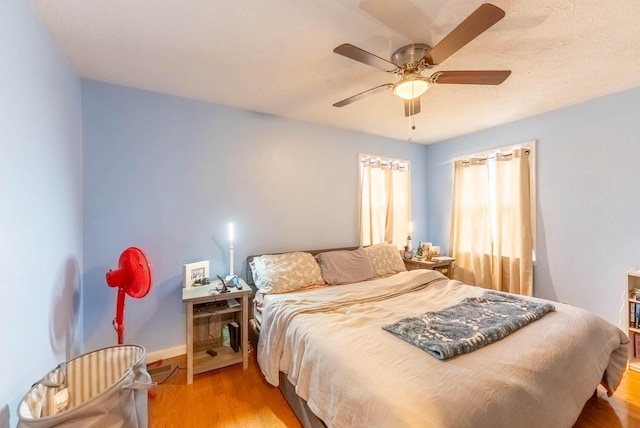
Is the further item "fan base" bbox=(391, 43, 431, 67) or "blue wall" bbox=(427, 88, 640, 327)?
"blue wall" bbox=(427, 88, 640, 327)

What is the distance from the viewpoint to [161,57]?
1848 millimetres

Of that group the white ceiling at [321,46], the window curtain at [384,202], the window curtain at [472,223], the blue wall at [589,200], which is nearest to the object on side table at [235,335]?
the window curtain at [384,202]

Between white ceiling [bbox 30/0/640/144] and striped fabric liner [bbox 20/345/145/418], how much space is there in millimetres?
1881

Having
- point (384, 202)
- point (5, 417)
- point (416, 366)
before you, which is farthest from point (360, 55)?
point (384, 202)

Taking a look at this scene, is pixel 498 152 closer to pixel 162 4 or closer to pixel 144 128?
pixel 162 4

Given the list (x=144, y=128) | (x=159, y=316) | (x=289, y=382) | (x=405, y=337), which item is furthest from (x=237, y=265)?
(x=405, y=337)

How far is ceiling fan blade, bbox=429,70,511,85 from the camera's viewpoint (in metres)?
1.57

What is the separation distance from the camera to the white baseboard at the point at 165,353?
2.34 meters

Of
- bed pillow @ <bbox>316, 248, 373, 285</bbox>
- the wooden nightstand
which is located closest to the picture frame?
bed pillow @ <bbox>316, 248, 373, 285</bbox>

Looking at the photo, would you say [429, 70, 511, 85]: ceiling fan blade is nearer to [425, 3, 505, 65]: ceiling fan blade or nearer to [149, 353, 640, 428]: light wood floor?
[425, 3, 505, 65]: ceiling fan blade

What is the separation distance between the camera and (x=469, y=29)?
1215 mm

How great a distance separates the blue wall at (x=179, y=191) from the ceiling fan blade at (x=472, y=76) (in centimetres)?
171

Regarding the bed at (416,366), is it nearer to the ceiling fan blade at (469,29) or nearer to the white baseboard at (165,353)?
the white baseboard at (165,353)

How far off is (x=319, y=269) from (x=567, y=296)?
2.59 m
